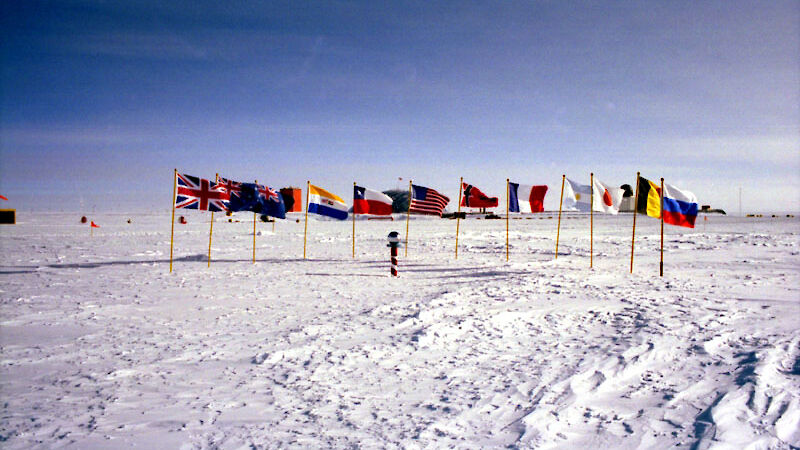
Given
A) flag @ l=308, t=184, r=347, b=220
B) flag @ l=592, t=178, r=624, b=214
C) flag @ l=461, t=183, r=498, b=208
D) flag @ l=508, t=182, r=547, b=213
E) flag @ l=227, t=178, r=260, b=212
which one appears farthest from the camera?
flag @ l=461, t=183, r=498, b=208

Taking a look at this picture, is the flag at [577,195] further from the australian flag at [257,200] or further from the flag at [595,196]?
the australian flag at [257,200]

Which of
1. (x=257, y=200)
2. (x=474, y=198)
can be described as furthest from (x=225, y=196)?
(x=474, y=198)

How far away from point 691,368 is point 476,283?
707 centimetres

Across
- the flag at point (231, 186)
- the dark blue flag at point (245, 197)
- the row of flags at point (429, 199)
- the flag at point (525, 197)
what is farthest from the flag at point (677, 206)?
the flag at point (231, 186)

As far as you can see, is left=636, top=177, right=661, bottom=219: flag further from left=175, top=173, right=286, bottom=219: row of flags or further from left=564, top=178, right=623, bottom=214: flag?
left=175, top=173, right=286, bottom=219: row of flags

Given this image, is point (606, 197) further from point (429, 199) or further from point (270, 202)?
point (270, 202)

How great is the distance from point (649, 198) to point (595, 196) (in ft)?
6.58

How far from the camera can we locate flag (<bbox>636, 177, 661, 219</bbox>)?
47.0 feet

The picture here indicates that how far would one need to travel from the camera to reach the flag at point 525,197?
60.3ft

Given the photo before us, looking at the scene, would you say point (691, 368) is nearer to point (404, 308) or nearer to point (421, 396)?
point (421, 396)

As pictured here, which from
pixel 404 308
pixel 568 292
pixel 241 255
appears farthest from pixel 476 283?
pixel 241 255

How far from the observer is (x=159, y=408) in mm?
4879

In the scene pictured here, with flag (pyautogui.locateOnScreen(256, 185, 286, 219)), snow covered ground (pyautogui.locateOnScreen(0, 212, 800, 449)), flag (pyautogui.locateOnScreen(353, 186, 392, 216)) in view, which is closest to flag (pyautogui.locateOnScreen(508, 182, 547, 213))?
flag (pyautogui.locateOnScreen(353, 186, 392, 216))

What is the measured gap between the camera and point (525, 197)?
730 inches
